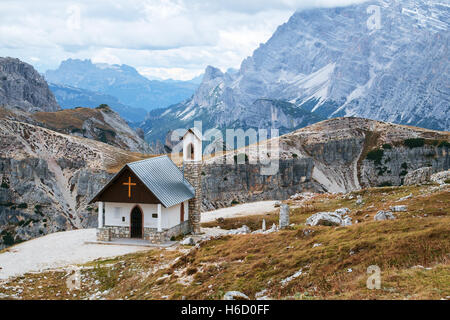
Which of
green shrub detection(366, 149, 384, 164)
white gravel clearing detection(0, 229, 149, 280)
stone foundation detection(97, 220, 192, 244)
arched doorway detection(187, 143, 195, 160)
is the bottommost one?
white gravel clearing detection(0, 229, 149, 280)

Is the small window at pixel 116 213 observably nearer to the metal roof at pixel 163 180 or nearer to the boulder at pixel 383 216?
the metal roof at pixel 163 180

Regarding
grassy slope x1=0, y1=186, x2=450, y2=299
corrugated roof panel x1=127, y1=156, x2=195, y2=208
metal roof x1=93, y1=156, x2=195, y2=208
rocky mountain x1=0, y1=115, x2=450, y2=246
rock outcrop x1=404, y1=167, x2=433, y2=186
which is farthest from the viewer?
rocky mountain x1=0, y1=115, x2=450, y2=246

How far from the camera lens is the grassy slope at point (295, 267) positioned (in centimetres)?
1797

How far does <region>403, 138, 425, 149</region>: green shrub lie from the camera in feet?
546

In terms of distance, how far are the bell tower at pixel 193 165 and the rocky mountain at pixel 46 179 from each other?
254 ft

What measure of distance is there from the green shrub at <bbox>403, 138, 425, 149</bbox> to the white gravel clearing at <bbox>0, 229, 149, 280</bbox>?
145404 mm

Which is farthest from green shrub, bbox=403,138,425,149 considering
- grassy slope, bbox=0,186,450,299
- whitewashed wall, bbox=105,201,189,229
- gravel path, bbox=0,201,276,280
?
grassy slope, bbox=0,186,450,299

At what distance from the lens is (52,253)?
135ft

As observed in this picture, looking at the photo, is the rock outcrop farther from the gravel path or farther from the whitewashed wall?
the whitewashed wall

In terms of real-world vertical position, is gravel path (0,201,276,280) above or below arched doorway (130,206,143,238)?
below

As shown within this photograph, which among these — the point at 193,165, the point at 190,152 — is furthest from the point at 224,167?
the point at 190,152

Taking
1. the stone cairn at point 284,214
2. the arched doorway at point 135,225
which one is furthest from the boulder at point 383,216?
the arched doorway at point 135,225

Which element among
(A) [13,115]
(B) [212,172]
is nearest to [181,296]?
(B) [212,172]

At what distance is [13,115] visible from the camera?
179500 mm
